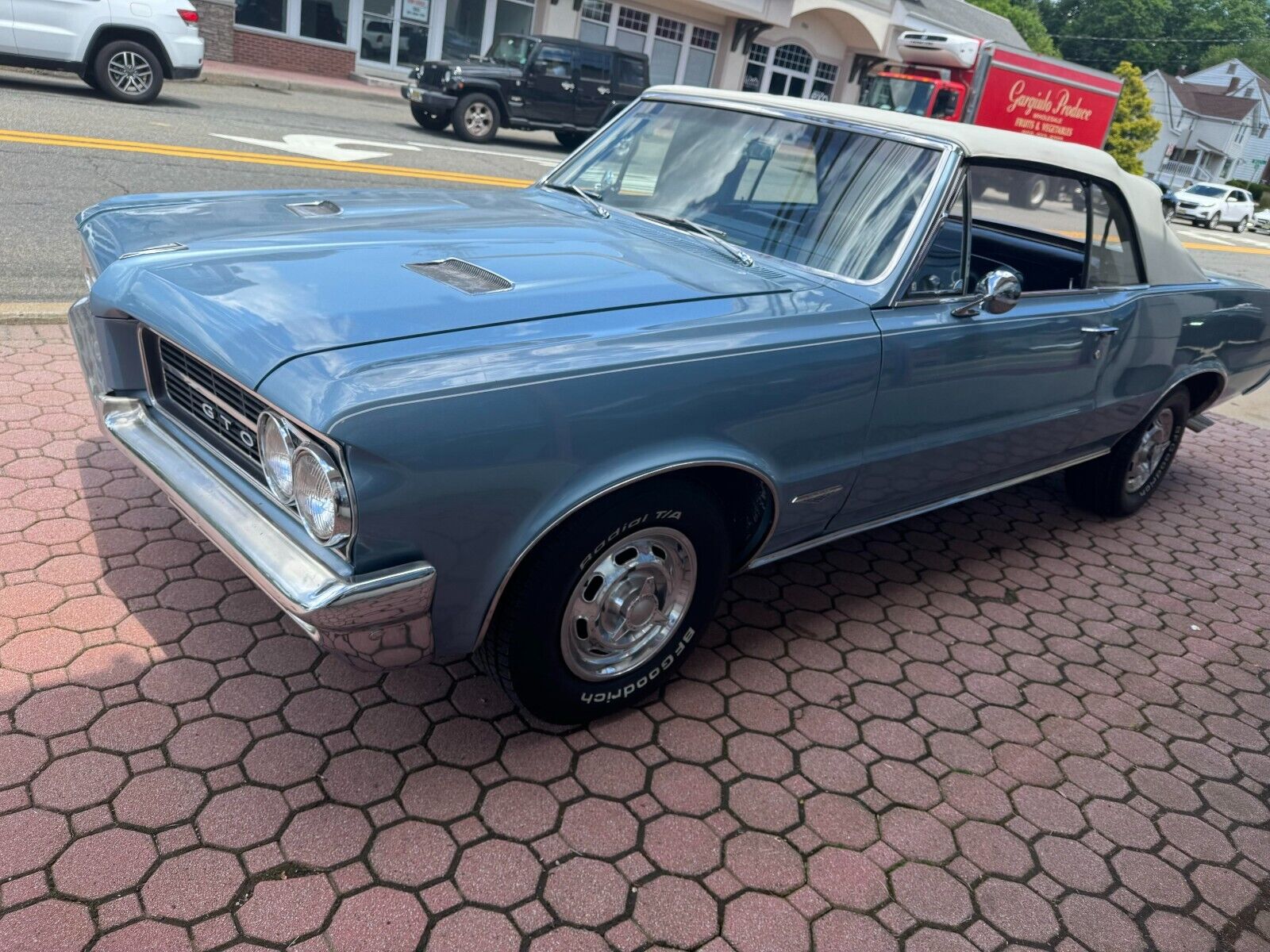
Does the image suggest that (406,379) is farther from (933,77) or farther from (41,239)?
(933,77)

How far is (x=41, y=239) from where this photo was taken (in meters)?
6.72

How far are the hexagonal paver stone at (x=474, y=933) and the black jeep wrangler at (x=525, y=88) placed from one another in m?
15.3

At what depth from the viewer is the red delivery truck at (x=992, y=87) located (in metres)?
23.0

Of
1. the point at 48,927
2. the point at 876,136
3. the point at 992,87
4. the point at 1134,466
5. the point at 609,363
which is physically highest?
the point at 992,87

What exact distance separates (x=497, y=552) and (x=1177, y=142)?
71890mm

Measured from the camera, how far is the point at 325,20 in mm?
21641

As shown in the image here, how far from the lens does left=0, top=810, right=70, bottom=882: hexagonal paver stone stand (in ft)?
7.40

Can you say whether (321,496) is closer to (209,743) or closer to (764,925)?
(209,743)

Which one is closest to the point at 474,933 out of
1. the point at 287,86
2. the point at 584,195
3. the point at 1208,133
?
the point at 584,195

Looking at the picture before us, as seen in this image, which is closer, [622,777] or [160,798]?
[160,798]

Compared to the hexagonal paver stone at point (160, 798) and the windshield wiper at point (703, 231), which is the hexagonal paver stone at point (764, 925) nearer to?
the hexagonal paver stone at point (160, 798)

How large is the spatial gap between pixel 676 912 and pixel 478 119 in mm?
15541

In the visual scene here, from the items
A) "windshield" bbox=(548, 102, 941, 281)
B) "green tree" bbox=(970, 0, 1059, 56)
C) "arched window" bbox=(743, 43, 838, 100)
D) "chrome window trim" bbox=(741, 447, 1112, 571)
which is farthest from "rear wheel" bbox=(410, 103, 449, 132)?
"green tree" bbox=(970, 0, 1059, 56)

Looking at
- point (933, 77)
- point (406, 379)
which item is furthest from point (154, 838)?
point (933, 77)
